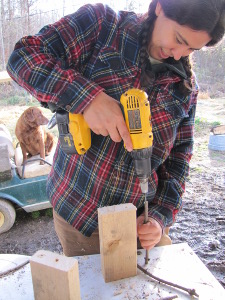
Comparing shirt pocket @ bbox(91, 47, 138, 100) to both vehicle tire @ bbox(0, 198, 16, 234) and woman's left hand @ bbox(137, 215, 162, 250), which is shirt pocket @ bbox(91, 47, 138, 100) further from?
vehicle tire @ bbox(0, 198, 16, 234)

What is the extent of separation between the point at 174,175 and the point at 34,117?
124 inches

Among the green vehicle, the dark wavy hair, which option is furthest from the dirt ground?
the dark wavy hair

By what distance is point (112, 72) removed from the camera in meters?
1.32

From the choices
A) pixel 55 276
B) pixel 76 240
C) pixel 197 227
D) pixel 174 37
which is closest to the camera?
pixel 55 276

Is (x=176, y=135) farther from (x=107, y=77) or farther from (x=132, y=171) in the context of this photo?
(x=107, y=77)

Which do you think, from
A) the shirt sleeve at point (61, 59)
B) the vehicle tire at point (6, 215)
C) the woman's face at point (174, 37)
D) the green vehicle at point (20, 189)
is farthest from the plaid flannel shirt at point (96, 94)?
the vehicle tire at point (6, 215)

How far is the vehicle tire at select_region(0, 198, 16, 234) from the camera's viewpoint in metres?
3.60

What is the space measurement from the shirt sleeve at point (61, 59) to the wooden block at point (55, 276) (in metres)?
0.55

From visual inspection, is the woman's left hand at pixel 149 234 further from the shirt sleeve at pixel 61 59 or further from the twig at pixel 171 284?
the shirt sleeve at pixel 61 59

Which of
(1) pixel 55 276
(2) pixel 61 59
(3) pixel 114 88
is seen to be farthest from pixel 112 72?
(1) pixel 55 276

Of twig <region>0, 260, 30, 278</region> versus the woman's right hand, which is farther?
twig <region>0, 260, 30, 278</region>

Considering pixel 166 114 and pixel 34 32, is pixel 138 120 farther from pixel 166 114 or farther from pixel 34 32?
pixel 34 32

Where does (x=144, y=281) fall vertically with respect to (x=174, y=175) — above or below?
below

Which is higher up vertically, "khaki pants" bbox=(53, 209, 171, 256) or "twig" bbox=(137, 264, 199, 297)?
"twig" bbox=(137, 264, 199, 297)
